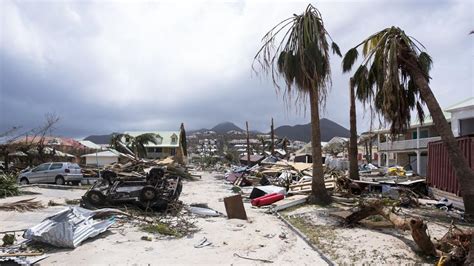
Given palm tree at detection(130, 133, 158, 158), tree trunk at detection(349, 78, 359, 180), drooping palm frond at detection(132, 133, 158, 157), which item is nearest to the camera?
tree trunk at detection(349, 78, 359, 180)

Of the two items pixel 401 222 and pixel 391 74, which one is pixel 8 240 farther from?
pixel 391 74

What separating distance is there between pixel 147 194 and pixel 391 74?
8.96m

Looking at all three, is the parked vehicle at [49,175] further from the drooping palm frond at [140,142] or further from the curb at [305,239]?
the drooping palm frond at [140,142]

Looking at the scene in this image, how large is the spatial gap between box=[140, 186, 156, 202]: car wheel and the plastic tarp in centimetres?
344

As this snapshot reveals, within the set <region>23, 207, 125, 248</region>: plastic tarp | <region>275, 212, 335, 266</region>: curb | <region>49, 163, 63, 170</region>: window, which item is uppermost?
<region>49, 163, 63, 170</region>: window

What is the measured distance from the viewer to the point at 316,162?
16688mm

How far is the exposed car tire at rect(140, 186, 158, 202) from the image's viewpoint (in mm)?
13211

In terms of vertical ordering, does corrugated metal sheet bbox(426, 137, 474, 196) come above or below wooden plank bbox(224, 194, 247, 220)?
above

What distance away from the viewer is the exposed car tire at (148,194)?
1321 cm

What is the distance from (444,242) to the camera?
299 inches

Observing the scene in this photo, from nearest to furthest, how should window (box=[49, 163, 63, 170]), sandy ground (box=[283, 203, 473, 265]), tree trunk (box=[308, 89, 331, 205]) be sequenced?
sandy ground (box=[283, 203, 473, 265])
tree trunk (box=[308, 89, 331, 205])
window (box=[49, 163, 63, 170])

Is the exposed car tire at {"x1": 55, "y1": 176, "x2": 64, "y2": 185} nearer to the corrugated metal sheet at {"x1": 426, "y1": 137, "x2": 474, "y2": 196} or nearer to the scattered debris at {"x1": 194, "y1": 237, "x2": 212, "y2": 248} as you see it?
the scattered debris at {"x1": 194, "y1": 237, "x2": 212, "y2": 248}

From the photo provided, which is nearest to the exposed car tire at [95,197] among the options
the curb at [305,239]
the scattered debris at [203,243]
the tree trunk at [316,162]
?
the scattered debris at [203,243]

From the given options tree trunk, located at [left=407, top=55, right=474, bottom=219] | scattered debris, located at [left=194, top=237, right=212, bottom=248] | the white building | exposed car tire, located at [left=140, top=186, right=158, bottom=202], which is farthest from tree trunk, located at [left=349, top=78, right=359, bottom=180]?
the white building
